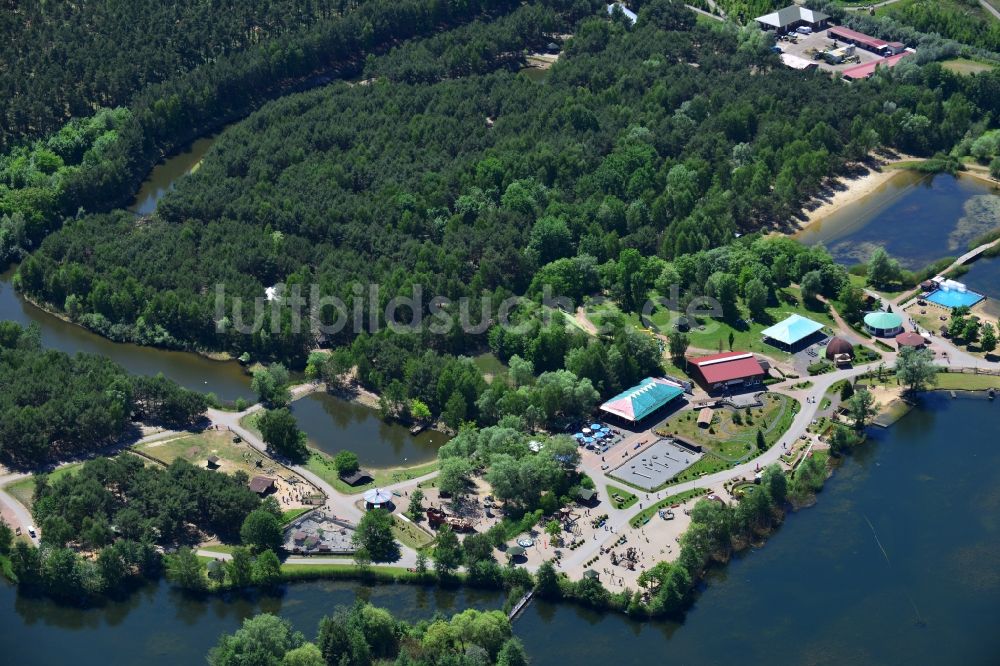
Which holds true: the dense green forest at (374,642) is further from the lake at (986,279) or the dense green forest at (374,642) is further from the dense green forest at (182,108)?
the dense green forest at (182,108)

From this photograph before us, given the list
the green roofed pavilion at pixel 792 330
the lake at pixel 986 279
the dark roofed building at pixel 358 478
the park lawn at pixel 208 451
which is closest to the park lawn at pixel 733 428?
the green roofed pavilion at pixel 792 330

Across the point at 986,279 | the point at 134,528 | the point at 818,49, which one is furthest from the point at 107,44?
the point at 986,279

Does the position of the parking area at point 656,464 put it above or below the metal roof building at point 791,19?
below

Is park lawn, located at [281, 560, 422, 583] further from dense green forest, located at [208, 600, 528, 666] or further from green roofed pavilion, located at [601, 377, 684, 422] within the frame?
green roofed pavilion, located at [601, 377, 684, 422]

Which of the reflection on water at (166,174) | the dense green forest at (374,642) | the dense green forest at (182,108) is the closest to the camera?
the dense green forest at (374,642)

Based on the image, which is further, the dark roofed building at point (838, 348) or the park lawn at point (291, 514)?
the dark roofed building at point (838, 348)

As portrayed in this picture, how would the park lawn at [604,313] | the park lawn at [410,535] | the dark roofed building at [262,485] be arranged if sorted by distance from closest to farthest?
1. the park lawn at [410,535]
2. the dark roofed building at [262,485]
3. the park lawn at [604,313]

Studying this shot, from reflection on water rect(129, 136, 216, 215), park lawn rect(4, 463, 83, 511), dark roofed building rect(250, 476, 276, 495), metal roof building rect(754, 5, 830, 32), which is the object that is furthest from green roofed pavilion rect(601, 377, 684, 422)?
metal roof building rect(754, 5, 830, 32)
